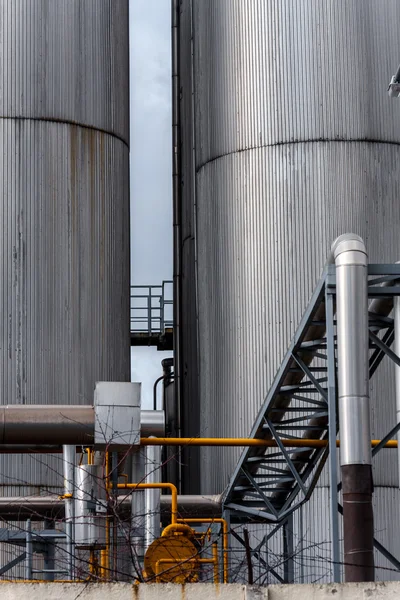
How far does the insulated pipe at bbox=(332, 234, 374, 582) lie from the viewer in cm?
1664

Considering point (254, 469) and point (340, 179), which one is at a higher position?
point (340, 179)

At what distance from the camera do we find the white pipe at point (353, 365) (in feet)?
55.5

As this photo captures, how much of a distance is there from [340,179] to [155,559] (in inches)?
450

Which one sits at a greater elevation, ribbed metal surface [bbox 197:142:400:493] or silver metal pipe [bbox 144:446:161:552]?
ribbed metal surface [bbox 197:142:400:493]

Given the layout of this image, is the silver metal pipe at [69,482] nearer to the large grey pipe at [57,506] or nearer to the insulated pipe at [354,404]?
the large grey pipe at [57,506]

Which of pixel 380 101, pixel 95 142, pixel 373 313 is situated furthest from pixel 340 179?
pixel 373 313

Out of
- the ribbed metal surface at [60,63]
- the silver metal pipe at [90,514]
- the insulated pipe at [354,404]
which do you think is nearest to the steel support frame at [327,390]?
the insulated pipe at [354,404]

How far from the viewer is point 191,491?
34188 mm

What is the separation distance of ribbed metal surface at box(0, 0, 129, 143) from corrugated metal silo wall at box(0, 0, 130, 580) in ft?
0.08

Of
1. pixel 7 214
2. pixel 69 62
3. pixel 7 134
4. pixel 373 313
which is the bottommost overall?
pixel 373 313

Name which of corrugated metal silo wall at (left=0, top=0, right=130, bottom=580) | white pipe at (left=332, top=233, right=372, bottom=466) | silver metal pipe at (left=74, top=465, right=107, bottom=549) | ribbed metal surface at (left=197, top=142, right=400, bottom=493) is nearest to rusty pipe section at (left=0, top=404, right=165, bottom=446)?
silver metal pipe at (left=74, top=465, right=107, bottom=549)

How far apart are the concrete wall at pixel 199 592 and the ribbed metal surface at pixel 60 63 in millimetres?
20630

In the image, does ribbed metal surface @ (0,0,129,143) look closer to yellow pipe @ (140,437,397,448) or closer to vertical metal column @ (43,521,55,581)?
vertical metal column @ (43,521,55,581)

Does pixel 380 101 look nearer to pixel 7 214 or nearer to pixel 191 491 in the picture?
pixel 7 214
